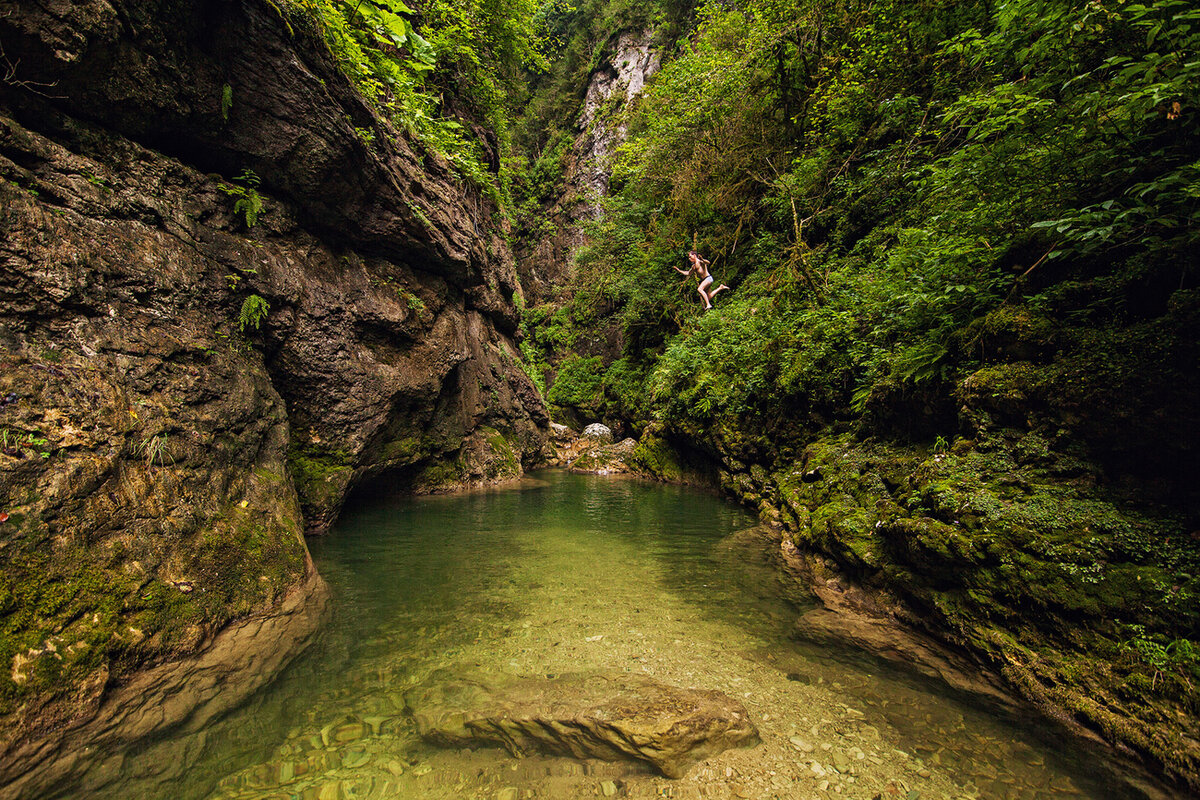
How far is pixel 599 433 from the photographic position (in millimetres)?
17078

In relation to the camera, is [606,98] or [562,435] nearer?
[562,435]

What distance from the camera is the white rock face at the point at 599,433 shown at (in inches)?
650

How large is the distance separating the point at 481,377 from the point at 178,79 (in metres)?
7.75

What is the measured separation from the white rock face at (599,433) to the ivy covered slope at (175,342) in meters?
9.58

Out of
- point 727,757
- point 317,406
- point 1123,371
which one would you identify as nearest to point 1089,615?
point 1123,371

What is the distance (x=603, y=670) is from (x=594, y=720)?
68 centimetres

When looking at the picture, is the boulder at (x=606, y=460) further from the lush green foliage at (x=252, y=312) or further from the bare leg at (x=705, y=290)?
the lush green foliage at (x=252, y=312)

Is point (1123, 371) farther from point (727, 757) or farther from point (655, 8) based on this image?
point (655, 8)

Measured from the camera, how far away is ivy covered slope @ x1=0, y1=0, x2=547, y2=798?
7.94ft

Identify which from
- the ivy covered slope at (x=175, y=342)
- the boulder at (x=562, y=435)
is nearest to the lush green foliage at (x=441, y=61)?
the ivy covered slope at (x=175, y=342)

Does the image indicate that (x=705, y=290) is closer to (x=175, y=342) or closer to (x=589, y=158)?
(x=175, y=342)

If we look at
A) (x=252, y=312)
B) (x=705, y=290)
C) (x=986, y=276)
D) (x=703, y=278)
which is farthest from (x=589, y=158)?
(x=986, y=276)

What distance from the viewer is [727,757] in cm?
234

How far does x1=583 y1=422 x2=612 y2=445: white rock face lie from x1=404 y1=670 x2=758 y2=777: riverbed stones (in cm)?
1343
